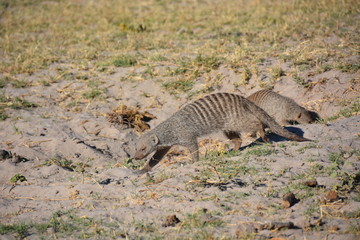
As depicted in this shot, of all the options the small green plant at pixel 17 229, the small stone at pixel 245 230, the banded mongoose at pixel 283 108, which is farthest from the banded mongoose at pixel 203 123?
the small stone at pixel 245 230

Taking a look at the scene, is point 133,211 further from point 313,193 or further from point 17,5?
point 17,5

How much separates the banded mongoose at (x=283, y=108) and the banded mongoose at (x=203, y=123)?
68 centimetres

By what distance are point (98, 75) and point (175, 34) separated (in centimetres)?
218

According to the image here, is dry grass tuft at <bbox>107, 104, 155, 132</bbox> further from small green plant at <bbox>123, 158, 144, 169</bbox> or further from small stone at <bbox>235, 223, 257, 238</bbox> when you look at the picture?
small stone at <bbox>235, 223, 257, 238</bbox>

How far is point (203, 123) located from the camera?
4.39m

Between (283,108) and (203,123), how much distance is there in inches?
48.1

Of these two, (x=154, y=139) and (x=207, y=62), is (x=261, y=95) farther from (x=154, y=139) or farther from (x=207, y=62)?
(x=154, y=139)

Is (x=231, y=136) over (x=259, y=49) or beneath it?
beneath

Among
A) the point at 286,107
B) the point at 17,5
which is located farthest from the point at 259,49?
the point at 17,5

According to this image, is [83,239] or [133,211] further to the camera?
[133,211]

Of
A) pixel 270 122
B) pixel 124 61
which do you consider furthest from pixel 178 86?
pixel 270 122

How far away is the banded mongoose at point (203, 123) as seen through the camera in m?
4.34

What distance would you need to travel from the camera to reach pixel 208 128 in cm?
443

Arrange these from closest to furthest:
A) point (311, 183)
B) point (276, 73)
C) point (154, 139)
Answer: point (311, 183) < point (154, 139) < point (276, 73)
